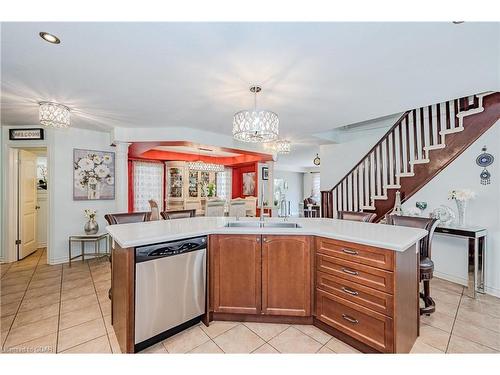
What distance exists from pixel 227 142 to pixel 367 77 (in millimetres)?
2882

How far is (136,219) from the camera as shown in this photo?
2.63 metres

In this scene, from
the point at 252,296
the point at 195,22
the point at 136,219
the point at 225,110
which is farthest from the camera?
the point at 225,110

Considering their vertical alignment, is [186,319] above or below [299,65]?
below

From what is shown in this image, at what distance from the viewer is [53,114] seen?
8.87 ft

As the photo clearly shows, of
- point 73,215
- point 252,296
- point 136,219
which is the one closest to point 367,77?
point 252,296

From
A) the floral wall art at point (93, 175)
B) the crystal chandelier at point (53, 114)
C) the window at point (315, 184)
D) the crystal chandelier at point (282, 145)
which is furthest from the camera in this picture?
the window at point (315, 184)

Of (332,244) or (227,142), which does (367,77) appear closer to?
(332,244)

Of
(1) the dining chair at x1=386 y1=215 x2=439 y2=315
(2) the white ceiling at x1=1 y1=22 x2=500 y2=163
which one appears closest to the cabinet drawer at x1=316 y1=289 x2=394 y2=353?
(1) the dining chair at x1=386 y1=215 x2=439 y2=315

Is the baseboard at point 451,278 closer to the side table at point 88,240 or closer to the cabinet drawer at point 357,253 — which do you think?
the cabinet drawer at point 357,253

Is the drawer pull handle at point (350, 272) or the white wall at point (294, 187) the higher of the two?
the white wall at point (294, 187)

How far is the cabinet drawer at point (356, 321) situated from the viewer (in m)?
1.56

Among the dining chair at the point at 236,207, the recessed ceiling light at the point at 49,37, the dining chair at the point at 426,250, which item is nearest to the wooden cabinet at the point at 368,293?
the dining chair at the point at 426,250

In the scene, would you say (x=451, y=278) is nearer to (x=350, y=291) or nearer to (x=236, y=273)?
(x=350, y=291)

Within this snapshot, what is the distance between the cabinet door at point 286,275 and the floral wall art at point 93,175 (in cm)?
359
